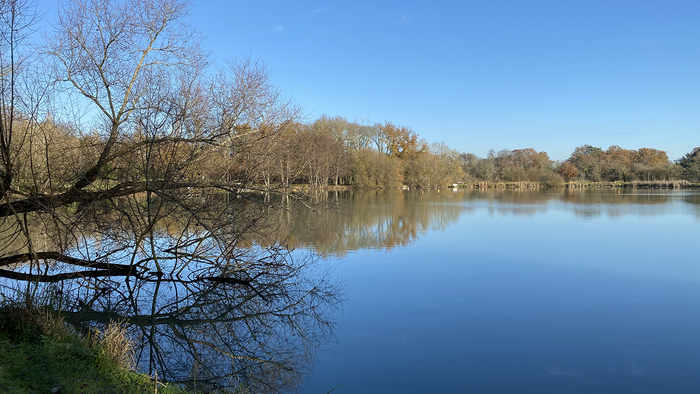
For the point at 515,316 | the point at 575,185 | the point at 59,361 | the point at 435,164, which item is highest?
the point at 435,164

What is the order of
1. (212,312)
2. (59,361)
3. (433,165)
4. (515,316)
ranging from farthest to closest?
1. (433,165)
2. (212,312)
3. (515,316)
4. (59,361)

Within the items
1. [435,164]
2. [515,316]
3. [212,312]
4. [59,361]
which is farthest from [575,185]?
[59,361]

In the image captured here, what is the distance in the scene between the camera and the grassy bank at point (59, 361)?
357cm

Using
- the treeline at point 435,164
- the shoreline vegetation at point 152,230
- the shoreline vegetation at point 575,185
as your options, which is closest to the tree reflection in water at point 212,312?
the shoreline vegetation at point 152,230

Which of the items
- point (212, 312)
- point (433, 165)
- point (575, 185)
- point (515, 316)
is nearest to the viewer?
point (515, 316)

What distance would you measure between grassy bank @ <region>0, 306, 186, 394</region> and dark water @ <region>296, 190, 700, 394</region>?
63.0 inches

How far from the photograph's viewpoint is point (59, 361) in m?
4.00

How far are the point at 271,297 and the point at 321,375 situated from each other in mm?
2964

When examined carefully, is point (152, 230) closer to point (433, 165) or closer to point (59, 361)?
point (59, 361)

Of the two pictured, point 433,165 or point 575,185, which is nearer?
point 433,165

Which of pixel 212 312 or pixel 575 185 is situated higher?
pixel 575 185

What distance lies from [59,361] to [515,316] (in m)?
5.32

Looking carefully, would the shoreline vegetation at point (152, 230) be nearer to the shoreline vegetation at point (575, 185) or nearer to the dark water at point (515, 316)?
the dark water at point (515, 316)

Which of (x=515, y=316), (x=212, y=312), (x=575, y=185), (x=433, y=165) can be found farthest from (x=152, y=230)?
(x=575, y=185)
